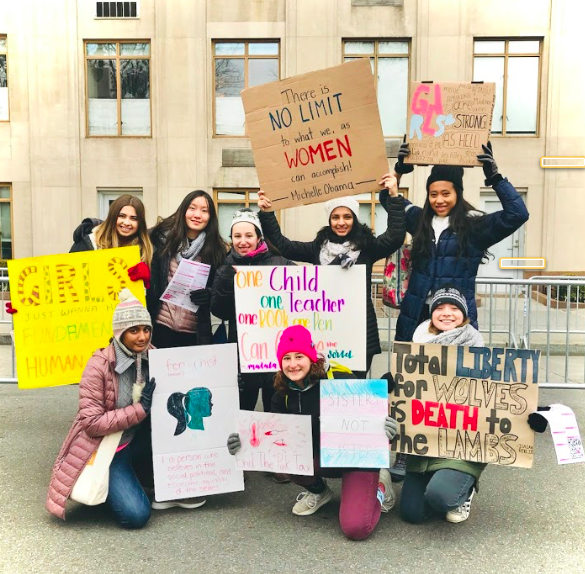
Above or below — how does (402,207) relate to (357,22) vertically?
below

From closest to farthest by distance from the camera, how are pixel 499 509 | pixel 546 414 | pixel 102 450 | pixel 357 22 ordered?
1. pixel 546 414
2. pixel 102 450
3. pixel 499 509
4. pixel 357 22

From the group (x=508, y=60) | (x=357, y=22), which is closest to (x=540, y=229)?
(x=508, y=60)

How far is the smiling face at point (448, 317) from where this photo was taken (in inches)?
158

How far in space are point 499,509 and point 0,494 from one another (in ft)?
10.6

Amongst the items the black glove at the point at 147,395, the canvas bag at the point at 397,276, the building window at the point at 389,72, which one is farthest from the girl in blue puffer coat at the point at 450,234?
the building window at the point at 389,72

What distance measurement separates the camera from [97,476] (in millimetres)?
3783

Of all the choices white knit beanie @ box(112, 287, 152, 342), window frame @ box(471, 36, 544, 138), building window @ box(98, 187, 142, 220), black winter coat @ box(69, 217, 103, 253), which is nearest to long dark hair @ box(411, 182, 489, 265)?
white knit beanie @ box(112, 287, 152, 342)

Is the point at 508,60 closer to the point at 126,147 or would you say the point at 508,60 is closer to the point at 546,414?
the point at 126,147

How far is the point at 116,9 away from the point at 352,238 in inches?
513

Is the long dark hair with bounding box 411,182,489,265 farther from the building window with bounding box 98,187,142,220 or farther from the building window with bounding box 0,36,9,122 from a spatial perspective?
the building window with bounding box 0,36,9,122

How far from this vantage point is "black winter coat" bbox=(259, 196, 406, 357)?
14.1ft

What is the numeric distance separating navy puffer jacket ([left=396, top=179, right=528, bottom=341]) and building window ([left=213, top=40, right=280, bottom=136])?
11.5m

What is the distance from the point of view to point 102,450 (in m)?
3.83

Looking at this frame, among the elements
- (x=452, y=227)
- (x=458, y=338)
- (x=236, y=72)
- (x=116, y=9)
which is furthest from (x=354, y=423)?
(x=116, y=9)
